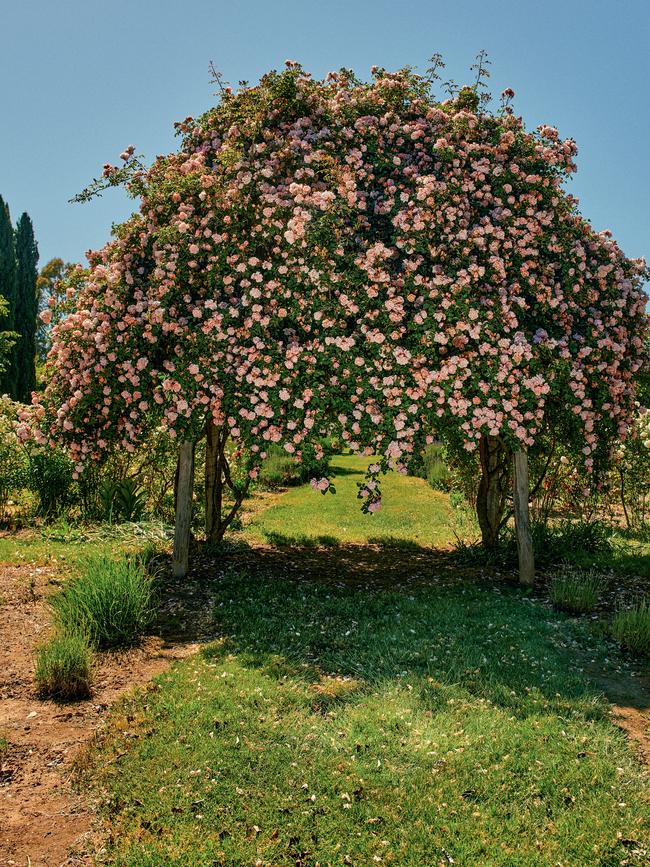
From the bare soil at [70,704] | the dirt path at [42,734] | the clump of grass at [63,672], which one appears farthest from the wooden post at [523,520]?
the clump of grass at [63,672]

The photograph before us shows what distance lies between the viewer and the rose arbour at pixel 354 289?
742 centimetres

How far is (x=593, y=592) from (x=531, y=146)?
206 inches

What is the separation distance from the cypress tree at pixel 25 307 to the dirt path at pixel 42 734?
25713 mm

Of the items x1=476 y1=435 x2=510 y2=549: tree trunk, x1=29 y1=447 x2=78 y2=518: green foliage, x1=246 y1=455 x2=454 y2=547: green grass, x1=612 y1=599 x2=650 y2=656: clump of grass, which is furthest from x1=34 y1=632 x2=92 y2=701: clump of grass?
x1=29 y1=447 x2=78 y2=518: green foliage

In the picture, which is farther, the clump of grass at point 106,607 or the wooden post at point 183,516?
the wooden post at point 183,516

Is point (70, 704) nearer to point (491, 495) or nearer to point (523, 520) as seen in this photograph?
point (523, 520)

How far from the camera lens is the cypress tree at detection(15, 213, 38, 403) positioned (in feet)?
103

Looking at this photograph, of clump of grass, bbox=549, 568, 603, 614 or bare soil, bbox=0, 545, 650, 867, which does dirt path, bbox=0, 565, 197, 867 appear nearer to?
bare soil, bbox=0, 545, 650, 867

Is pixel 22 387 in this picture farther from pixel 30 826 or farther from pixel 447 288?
pixel 30 826

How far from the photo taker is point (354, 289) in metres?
7.45

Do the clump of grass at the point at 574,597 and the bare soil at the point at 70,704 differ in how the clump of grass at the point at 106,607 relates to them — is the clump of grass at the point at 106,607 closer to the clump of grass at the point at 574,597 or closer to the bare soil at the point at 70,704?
the bare soil at the point at 70,704

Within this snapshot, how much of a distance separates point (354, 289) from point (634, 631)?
4.43 metres

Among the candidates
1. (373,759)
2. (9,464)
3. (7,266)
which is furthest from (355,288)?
(7,266)

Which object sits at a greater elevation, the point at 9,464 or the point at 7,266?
the point at 7,266
